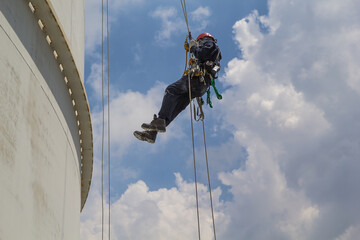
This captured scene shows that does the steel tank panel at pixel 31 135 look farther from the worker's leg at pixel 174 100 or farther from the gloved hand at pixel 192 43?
the gloved hand at pixel 192 43

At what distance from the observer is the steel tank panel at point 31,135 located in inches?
236

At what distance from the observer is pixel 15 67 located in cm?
644

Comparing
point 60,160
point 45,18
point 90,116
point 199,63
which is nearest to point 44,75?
point 45,18

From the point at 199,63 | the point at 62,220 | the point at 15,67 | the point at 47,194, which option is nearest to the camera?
the point at 15,67

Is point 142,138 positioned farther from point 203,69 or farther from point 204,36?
point 204,36

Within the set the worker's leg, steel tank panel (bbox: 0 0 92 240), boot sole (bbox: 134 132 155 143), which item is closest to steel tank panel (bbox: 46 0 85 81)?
steel tank panel (bbox: 0 0 92 240)

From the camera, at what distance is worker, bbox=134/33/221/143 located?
1070 centimetres

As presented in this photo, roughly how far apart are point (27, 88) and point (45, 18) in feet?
4.88

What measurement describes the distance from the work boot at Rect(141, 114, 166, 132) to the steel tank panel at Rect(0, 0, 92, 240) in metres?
1.49

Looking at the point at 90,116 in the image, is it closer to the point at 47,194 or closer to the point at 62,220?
the point at 62,220

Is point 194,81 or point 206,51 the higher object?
point 206,51

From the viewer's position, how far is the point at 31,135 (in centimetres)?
686

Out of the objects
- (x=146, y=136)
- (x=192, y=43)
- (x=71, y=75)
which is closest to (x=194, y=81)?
(x=192, y=43)

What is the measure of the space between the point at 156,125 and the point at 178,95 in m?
0.97
